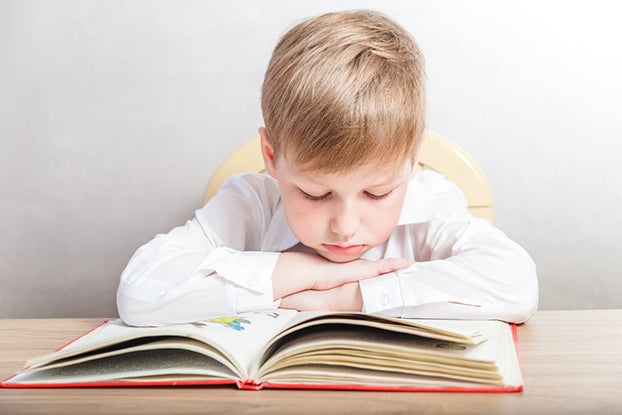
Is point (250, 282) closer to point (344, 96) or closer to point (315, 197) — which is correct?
point (315, 197)

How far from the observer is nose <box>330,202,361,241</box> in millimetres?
959

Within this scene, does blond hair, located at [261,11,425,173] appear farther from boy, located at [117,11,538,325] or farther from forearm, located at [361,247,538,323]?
forearm, located at [361,247,538,323]

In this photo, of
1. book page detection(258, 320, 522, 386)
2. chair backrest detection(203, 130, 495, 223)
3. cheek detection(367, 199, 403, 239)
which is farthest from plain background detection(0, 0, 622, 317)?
book page detection(258, 320, 522, 386)

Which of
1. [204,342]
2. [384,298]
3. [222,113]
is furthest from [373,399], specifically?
[222,113]

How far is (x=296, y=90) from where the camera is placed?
0.97m

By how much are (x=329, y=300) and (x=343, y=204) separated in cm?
14

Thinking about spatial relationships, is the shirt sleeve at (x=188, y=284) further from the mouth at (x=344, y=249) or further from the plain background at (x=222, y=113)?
the plain background at (x=222, y=113)

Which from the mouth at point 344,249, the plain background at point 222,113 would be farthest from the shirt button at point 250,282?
the plain background at point 222,113

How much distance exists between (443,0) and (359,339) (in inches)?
44.5

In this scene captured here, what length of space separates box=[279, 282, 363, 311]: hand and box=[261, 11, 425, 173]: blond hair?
0.58 feet

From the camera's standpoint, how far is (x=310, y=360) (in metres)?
A: 0.70

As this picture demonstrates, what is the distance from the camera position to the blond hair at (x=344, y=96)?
0.93 m

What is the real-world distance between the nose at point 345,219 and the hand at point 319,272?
80 millimetres

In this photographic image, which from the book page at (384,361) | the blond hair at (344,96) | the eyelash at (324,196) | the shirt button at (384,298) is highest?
the blond hair at (344,96)
